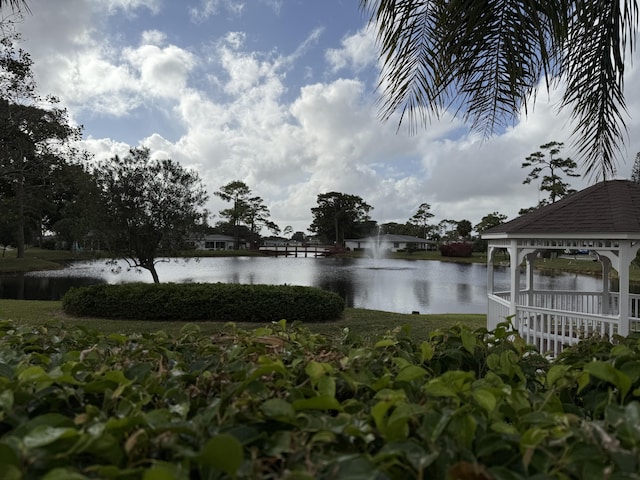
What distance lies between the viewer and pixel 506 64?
3320 millimetres

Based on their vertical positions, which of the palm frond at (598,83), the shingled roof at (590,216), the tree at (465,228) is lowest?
the shingled roof at (590,216)

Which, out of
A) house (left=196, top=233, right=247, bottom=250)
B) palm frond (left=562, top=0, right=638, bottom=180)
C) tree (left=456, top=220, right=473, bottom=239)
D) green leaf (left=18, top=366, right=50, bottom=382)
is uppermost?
tree (left=456, top=220, right=473, bottom=239)

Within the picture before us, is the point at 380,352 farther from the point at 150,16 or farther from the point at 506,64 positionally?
the point at 150,16

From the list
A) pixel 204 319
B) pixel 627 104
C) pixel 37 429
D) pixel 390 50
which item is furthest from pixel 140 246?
pixel 37 429

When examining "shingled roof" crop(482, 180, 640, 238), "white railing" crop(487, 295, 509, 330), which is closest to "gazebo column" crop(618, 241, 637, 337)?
"shingled roof" crop(482, 180, 640, 238)

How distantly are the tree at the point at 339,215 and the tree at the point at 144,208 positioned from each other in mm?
54630

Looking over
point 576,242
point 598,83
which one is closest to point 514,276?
point 576,242

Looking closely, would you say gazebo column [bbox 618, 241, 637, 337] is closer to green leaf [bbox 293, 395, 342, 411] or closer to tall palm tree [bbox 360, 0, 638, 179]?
tall palm tree [bbox 360, 0, 638, 179]

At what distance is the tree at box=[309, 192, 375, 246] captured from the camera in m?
67.8

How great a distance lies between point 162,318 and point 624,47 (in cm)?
948

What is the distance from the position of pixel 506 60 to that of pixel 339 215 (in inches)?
2535

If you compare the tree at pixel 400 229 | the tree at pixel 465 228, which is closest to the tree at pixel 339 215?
the tree at pixel 400 229

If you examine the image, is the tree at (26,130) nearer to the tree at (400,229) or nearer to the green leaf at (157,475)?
the green leaf at (157,475)

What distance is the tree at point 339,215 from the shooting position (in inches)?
2670
